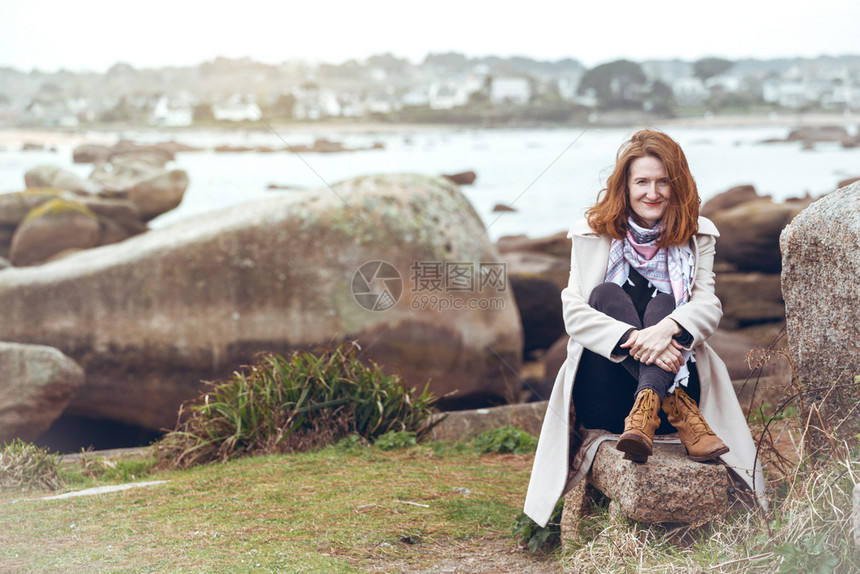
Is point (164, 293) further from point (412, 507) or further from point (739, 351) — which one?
point (739, 351)

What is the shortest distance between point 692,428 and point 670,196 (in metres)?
0.83

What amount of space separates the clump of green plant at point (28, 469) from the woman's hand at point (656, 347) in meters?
3.22

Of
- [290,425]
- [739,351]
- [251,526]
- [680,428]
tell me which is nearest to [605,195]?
[680,428]

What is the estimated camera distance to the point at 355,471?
420 cm

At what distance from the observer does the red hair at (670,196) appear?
301 cm

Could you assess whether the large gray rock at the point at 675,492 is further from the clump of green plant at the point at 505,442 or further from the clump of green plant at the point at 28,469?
the clump of green plant at the point at 28,469

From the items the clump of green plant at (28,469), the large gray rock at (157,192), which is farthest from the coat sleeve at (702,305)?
the large gray rock at (157,192)

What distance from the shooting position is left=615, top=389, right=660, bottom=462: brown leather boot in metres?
2.62

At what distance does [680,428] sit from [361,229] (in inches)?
156

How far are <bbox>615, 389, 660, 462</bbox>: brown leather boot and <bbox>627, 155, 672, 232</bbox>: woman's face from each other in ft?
2.29

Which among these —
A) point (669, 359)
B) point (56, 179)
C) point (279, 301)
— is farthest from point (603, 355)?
point (56, 179)

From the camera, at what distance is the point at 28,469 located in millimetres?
4430

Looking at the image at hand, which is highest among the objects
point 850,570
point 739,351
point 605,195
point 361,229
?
point 605,195

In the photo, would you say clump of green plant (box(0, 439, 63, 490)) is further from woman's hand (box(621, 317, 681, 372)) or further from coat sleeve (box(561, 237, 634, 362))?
woman's hand (box(621, 317, 681, 372))
